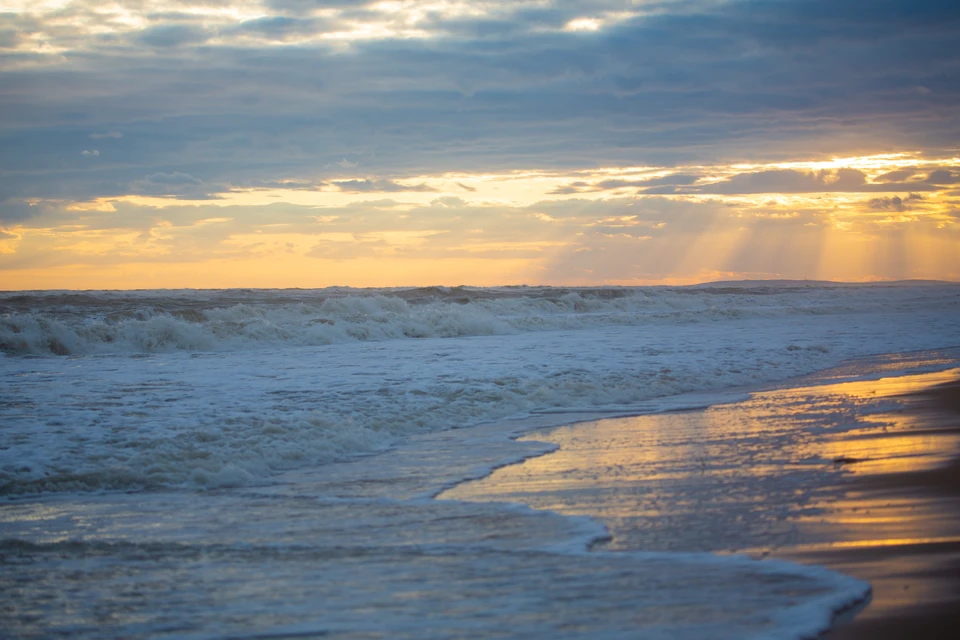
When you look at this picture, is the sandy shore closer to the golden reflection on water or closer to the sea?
the golden reflection on water

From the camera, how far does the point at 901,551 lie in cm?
406

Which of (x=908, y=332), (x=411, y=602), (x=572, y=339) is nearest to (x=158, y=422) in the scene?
(x=411, y=602)

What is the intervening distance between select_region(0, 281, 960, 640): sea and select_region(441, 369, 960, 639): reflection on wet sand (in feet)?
0.36

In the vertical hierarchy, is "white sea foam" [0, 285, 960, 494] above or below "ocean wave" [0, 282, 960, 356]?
below

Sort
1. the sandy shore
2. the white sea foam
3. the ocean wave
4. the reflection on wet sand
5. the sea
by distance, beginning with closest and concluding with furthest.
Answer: the sandy shore, the sea, the reflection on wet sand, the white sea foam, the ocean wave

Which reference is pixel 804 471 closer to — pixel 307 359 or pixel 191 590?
pixel 191 590

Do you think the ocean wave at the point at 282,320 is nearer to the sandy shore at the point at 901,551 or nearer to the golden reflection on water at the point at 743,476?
the golden reflection on water at the point at 743,476

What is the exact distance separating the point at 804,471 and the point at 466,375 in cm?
669

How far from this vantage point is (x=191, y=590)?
12.7 feet

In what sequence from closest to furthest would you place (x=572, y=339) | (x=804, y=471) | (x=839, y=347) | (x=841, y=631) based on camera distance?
1. (x=841, y=631)
2. (x=804, y=471)
3. (x=839, y=347)
4. (x=572, y=339)

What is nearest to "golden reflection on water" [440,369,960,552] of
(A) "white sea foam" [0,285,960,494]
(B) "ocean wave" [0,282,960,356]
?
(A) "white sea foam" [0,285,960,494]

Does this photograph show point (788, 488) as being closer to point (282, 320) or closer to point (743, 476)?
point (743, 476)

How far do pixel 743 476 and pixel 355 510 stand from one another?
9.23ft

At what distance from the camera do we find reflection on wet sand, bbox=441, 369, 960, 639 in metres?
3.94
